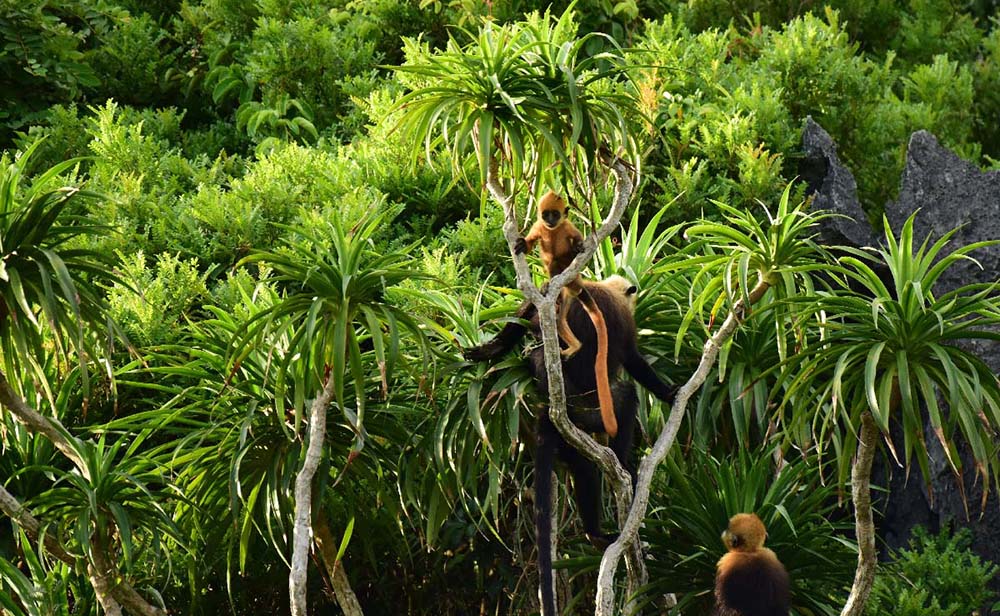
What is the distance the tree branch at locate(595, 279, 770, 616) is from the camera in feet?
13.4

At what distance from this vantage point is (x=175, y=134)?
29.8 ft

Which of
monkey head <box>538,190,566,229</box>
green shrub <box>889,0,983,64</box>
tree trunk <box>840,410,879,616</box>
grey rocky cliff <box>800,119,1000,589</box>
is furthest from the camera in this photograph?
green shrub <box>889,0,983,64</box>

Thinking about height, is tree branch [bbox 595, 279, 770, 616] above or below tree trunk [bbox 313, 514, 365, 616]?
above

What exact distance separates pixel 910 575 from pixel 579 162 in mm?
2776

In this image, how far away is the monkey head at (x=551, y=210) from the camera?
4242mm

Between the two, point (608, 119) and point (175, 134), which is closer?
point (608, 119)

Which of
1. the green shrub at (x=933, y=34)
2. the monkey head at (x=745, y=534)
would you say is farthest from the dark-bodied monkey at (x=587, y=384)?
the green shrub at (x=933, y=34)

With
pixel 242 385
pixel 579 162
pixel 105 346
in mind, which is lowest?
pixel 242 385

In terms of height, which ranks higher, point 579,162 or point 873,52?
point 579,162

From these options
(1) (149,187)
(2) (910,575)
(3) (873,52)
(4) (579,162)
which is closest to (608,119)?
(4) (579,162)

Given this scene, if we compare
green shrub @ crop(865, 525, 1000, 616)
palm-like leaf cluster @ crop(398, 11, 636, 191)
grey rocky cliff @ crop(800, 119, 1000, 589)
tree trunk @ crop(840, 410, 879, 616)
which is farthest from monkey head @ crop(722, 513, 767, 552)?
grey rocky cliff @ crop(800, 119, 1000, 589)

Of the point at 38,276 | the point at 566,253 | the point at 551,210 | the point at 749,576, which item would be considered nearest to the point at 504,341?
the point at 566,253

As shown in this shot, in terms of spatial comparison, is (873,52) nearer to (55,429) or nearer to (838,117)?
(838,117)

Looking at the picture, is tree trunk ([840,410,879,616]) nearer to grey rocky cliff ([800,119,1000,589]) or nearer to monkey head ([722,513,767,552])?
monkey head ([722,513,767,552])
